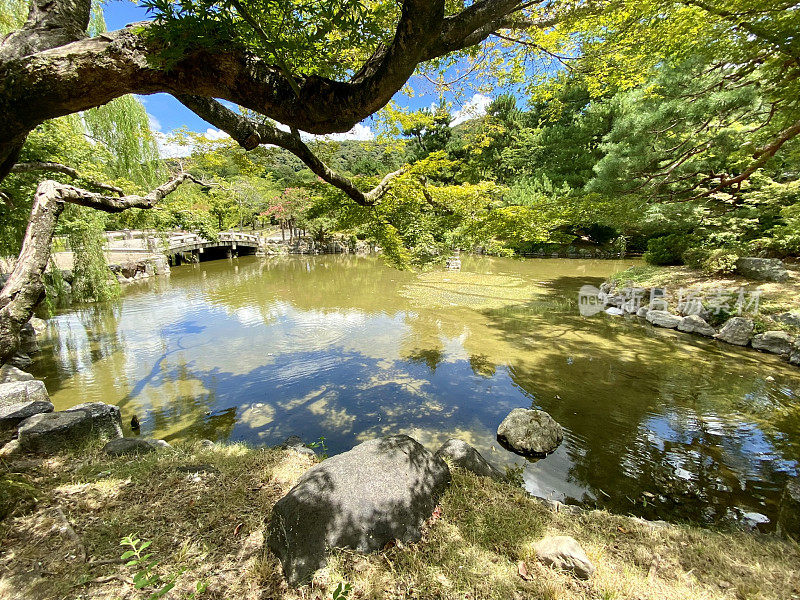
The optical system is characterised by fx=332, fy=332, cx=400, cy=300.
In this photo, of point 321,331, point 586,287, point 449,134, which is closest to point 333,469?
point 321,331

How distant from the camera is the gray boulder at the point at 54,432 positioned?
3.24 metres

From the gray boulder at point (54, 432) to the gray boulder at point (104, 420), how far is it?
0.19ft

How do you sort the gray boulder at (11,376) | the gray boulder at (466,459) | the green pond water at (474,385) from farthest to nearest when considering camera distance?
the gray boulder at (11,376) → the green pond water at (474,385) → the gray boulder at (466,459)

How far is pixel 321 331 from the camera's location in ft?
30.9

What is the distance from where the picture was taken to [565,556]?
6.90 feet

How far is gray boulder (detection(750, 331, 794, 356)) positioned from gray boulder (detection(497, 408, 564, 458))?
610 cm

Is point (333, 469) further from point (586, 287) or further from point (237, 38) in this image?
point (586, 287)

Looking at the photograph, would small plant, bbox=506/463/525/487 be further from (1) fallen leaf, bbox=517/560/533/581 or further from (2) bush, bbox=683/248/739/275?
(2) bush, bbox=683/248/739/275

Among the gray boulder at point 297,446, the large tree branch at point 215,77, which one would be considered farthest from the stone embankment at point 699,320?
the large tree branch at point 215,77

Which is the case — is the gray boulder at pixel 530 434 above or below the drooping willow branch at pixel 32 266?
below

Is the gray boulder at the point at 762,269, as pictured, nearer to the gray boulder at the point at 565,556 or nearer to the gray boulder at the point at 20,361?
the gray boulder at the point at 565,556

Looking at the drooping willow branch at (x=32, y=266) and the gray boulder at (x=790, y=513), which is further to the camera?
the gray boulder at (x=790, y=513)

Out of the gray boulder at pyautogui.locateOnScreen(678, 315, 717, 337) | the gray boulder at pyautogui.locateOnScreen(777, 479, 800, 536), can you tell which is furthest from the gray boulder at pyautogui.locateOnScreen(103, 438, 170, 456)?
the gray boulder at pyautogui.locateOnScreen(678, 315, 717, 337)

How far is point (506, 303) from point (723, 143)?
705cm
